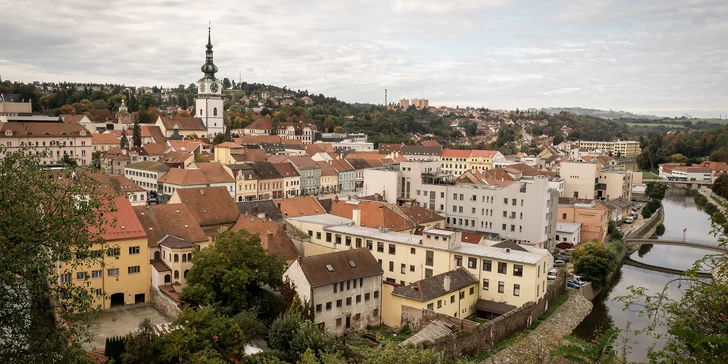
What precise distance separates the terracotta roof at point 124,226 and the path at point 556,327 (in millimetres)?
16238

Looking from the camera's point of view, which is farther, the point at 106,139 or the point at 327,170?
the point at 106,139

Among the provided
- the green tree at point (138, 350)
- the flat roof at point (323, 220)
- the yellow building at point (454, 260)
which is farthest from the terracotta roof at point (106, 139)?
the green tree at point (138, 350)

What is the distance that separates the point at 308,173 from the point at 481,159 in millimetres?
31751

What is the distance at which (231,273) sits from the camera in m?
21.4

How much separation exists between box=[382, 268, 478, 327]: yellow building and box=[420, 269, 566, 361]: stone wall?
194 centimetres

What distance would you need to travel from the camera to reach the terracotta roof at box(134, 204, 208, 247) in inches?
1053

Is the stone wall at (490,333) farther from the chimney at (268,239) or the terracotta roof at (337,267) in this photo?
the chimney at (268,239)

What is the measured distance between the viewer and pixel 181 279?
25234 mm

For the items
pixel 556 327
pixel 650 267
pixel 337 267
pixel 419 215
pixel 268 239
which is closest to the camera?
pixel 337 267

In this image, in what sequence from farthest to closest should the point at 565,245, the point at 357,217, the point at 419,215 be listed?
the point at 565,245 → the point at 419,215 → the point at 357,217

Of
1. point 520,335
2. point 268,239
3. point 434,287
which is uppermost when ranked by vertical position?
point 268,239

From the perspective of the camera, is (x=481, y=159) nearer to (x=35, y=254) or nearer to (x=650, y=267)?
(x=650, y=267)

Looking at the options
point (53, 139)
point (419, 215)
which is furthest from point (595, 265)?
point (53, 139)

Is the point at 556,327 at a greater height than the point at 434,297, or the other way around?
the point at 434,297
